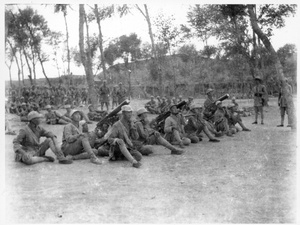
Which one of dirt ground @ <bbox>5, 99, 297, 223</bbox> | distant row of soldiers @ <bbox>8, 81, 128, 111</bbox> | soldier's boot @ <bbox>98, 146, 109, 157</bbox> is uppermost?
distant row of soldiers @ <bbox>8, 81, 128, 111</bbox>

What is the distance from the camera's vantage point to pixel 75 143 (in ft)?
22.0

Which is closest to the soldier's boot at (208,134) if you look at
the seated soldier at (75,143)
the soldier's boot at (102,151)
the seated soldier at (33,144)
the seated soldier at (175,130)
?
the seated soldier at (175,130)

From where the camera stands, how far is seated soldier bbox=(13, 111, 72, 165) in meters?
6.29

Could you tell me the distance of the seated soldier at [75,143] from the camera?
6.61 meters

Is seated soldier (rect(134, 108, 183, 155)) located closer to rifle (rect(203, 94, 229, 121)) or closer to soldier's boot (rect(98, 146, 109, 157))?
soldier's boot (rect(98, 146, 109, 157))

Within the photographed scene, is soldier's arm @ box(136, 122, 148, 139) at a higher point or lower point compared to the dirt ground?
higher

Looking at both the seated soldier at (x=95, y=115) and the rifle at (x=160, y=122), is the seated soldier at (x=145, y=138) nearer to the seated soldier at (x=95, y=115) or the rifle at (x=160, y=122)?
the rifle at (x=160, y=122)

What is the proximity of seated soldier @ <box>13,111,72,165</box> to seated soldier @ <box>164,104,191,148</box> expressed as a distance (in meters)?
2.60

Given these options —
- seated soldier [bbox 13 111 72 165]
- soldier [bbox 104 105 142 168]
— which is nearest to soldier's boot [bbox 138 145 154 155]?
soldier [bbox 104 105 142 168]

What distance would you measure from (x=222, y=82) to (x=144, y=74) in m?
8.05

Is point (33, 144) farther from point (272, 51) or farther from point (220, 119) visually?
point (272, 51)

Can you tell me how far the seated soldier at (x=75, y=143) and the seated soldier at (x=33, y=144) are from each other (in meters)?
0.29

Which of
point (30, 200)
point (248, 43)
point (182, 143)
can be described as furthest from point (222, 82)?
point (30, 200)

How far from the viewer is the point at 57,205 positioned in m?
4.30
